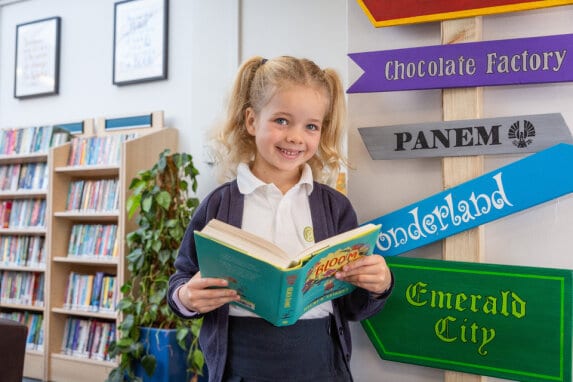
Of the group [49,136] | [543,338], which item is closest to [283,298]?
[543,338]

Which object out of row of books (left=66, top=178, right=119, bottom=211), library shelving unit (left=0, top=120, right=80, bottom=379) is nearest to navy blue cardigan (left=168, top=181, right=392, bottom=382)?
row of books (left=66, top=178, right=119, bottom=211)

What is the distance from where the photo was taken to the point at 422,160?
148 centimetres

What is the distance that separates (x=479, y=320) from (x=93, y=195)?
10.9 feet

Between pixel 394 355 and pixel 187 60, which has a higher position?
pixel 187 60

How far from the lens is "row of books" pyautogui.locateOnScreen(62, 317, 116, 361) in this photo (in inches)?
153

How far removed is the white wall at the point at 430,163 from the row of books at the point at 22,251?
3.51 m

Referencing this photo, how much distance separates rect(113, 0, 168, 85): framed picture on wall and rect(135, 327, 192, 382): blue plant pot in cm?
204

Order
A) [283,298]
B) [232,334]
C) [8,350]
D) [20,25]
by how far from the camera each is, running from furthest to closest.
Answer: [20,25]
[8,350]
[232,334]
[283,298]

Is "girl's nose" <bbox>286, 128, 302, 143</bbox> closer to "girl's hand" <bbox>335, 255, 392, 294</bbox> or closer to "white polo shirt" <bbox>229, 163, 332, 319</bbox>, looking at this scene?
"white polo shirt" <bbox>229, 163, 332, 319</bbox>

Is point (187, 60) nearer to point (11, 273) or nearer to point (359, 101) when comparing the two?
point (11, 273)

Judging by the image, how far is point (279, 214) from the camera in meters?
1.32

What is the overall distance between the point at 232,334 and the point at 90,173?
10.6ft

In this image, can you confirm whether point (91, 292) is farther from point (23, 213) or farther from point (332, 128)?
point (332, 128)

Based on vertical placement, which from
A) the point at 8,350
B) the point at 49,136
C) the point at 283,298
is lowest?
the point at 8,350
